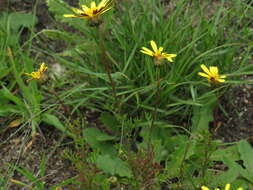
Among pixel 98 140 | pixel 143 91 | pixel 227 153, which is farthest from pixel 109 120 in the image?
pixel 227 153

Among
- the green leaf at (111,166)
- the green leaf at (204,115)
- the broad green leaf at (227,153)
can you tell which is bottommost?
the green leaf at (111,166)

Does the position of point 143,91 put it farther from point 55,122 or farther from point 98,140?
point 55,122

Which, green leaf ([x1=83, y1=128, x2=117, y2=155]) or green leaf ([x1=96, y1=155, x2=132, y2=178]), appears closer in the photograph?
green leaf ([x1=96, y1=155, x2=132, y2=178])

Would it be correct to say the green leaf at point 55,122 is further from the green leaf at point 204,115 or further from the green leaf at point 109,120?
the green leaf at point 204,115

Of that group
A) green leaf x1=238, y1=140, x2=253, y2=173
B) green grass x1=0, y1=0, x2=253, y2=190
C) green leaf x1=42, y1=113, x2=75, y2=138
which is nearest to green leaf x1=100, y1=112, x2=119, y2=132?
green grass x1=0, y1=0, x2=253, y2=190

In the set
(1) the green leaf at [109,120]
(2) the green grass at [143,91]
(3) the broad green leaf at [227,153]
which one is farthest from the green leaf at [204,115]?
(1) the green leaf at [109,120]

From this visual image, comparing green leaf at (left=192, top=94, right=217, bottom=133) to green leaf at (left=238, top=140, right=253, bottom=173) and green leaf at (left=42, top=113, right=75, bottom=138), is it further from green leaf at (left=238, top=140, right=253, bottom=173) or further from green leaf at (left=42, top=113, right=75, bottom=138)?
green leaf at (left=42, top=113, right=75, bottom=138)

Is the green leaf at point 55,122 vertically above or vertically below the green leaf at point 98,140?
above
